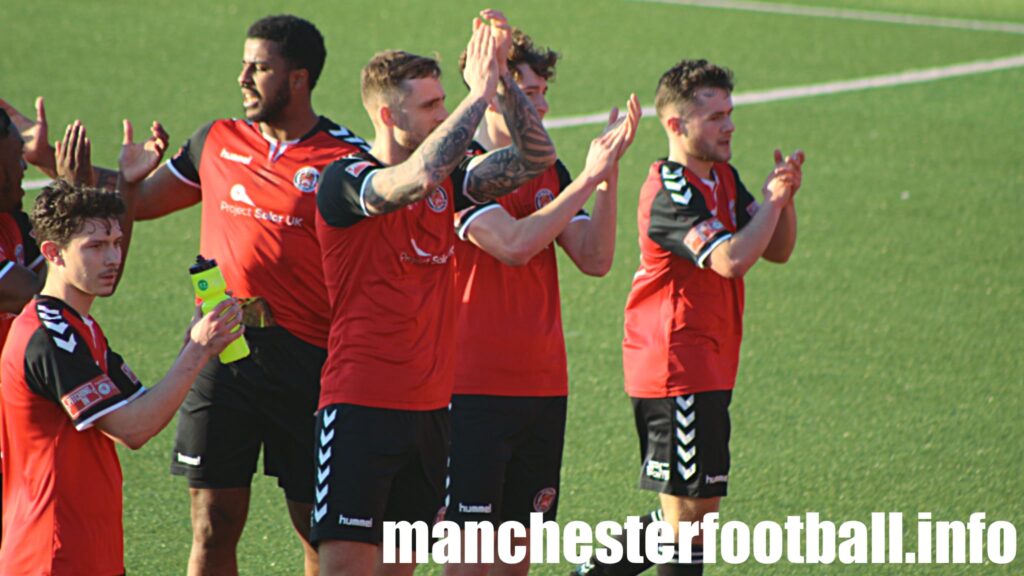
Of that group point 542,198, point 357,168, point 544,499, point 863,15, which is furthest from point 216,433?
point 863,15

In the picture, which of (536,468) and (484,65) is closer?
(484,65)

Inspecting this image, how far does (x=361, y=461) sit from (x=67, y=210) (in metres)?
1.35

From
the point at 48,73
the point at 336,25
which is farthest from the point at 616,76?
the point at 48,73

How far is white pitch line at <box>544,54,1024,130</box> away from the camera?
659 inches

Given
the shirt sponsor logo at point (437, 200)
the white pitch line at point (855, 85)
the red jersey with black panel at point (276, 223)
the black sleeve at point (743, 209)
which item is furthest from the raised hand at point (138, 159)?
the white pitch line at point (855, 85)

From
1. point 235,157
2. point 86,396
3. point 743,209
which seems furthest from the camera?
point 743,209

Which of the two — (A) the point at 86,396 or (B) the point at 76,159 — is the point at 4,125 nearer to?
(B) the point at 76,159

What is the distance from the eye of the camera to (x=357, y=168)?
18.0 ft

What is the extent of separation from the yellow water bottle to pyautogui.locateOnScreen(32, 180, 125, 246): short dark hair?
350 mm

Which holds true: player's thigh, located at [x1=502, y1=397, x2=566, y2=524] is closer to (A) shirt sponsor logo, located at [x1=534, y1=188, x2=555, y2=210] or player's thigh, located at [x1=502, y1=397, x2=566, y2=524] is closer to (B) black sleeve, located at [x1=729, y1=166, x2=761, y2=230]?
(A) shirt sponsor logo, located at [x1=534, y1=188, x2=555, y2=210]

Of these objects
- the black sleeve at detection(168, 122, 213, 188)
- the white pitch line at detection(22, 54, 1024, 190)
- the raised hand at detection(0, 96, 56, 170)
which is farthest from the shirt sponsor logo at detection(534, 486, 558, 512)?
the white pitch line at detection(22, 54, 1024, 190)

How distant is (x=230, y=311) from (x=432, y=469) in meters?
1.01

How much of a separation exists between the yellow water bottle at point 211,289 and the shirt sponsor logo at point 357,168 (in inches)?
23.1

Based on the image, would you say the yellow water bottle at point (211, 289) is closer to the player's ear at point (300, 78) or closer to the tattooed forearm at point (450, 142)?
the tattooed forearm at point (450, 142)
